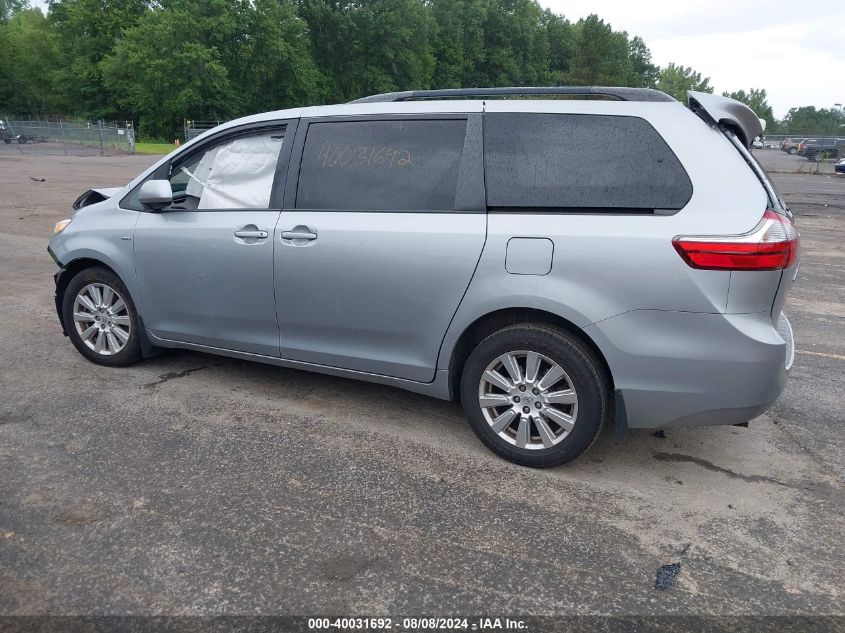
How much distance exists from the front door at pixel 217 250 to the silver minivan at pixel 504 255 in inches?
0.6

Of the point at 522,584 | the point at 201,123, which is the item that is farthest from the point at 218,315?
the point at 201,123

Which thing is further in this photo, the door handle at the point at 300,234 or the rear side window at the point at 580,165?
the door handle at the point at 300,234

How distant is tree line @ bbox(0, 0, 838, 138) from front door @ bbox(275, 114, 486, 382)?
180ft

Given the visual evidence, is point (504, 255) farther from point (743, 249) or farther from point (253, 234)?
point (253, 234)

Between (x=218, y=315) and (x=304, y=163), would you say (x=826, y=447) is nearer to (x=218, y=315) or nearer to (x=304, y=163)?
(x=304, y=163)

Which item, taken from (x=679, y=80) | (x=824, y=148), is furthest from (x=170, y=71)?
(x=679, y=80)

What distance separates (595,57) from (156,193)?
3723 inches

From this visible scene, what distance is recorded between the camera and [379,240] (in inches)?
142

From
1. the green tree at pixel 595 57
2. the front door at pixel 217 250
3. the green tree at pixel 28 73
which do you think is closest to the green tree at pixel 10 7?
the green tree at pixel 28 73

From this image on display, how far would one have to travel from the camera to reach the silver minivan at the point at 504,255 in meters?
3.03

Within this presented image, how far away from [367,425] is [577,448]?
4.10 feet

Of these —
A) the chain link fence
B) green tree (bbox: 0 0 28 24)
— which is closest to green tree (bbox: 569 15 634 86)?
the chain link fence

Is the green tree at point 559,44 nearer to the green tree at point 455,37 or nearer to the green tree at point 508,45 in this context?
the green tree at point 508,45

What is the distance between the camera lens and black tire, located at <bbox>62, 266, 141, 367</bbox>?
462cm
